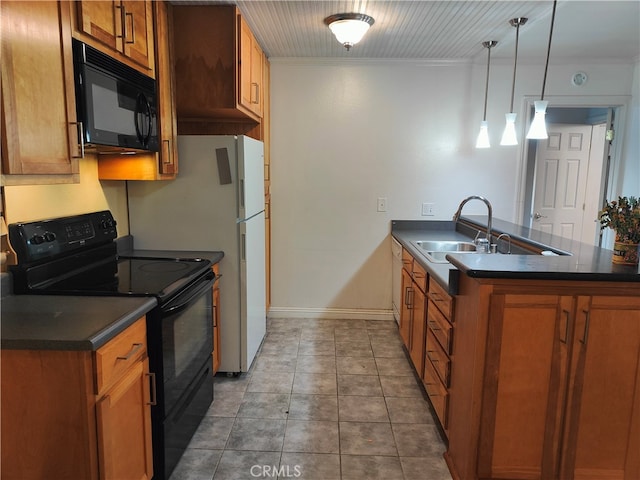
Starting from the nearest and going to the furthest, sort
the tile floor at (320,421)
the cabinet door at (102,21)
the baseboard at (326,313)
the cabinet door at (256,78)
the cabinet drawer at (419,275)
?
the cabinet door at (102,21), the tile floor at (320,421), the cabinet drawer at (419,275), the cabinet door at (256,78), the baseboard at (326,313)

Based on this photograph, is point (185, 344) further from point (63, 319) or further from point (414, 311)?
point (414, 311)

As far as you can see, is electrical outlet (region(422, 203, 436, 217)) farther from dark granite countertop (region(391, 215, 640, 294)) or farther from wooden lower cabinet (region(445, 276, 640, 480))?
wooden lower cabinet (region(445, 276, 640, 480))

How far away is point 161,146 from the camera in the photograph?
2348 mm

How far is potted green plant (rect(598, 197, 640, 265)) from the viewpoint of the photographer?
5.65 feet

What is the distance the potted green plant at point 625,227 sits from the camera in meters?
1.72

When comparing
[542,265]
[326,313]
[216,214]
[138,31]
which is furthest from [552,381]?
[326,313]

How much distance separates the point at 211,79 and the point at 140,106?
712 millimetres

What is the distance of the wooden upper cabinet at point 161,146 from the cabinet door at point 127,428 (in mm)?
1110

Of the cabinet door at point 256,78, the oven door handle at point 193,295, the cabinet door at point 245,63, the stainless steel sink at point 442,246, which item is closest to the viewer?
the oven door handle at point 193,295

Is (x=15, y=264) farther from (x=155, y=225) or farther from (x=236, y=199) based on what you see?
(x=236, y=199)

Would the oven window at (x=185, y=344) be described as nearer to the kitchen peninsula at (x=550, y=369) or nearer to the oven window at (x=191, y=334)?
the oven window at (x=191, y=334)

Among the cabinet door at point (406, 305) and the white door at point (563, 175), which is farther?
the white door at point (563, 175)

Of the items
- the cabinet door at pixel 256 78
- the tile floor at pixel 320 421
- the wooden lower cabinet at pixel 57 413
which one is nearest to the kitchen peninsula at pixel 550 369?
the tile floor at pixel 320 421

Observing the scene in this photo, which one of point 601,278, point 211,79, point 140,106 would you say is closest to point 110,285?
point 140,106
